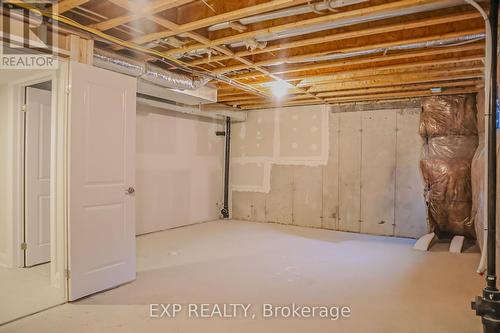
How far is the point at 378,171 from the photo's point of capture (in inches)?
221

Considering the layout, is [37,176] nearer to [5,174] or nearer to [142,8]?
[5,174]

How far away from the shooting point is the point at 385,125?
5570mm

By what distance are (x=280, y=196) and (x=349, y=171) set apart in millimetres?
1439

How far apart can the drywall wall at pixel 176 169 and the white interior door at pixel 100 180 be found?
226 centimetres

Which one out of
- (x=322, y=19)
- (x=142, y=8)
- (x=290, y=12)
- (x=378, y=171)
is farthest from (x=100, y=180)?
(x=378, y=171)

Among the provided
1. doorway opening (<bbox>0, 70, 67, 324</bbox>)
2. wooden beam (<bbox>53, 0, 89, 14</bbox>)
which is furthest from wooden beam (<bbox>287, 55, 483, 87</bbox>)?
doorway opening (<bbox>0, 70, 67, 324</bbox>)

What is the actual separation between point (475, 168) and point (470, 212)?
0.88 m

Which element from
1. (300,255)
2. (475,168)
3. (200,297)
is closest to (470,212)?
(475,168)

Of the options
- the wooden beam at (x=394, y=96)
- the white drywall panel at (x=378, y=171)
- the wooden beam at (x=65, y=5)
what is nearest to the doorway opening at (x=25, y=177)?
the wooden beam at (x=65, y=5)

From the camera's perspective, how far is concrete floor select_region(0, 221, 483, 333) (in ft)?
7.64

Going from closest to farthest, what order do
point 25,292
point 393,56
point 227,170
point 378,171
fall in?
1. point 25,292
2. point 393,56
3. point 378,171
4. point 227,170

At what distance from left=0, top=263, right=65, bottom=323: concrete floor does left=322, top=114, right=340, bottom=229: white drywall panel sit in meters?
4.37

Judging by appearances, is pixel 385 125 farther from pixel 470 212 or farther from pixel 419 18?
pixel 419 18

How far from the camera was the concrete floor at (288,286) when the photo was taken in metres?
2.33
